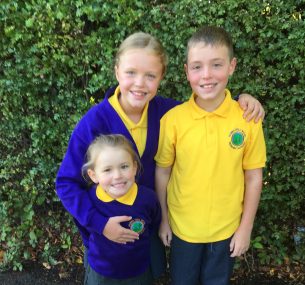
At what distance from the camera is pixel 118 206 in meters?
2.24

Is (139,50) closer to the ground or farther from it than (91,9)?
closer to the ground

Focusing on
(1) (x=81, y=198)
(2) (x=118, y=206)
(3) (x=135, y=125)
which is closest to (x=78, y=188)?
(1) (x=81, y=198)

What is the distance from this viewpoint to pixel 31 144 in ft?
11.6

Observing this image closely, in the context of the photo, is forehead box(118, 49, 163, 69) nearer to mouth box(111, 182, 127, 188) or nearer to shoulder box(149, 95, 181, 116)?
shoulder box(149, 95, 181, 116)

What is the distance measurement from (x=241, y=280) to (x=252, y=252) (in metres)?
0.25

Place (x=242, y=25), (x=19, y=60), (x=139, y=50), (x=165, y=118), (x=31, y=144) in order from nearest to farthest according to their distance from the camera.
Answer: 1. (x=139, y=50)
2. (x=165, y=118)
3. (x=242, y=25)
4. (x=19, y=60)
5. (x=31, y=144)

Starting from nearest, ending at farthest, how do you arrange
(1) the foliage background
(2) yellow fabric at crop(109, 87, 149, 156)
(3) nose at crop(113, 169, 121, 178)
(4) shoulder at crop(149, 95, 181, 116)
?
(3) nose at crop(113, 169, 121, 178)
(2) yellow fabric at crop(109, 87, 149, 156)
(4) shoulder at crop(149, 95, 181, 116)
(1) the foliage background

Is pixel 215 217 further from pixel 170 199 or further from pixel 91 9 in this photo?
pixel 91 9

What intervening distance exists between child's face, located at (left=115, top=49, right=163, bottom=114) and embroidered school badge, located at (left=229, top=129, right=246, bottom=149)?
0.50 meters

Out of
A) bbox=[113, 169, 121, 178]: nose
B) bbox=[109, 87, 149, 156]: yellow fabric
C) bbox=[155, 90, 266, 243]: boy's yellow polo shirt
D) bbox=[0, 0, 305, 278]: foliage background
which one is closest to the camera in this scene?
bbox=[113, 169, 121, 178]: nose

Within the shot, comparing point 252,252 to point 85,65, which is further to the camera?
point 252,252

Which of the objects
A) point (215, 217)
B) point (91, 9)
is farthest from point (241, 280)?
point (91, 9)

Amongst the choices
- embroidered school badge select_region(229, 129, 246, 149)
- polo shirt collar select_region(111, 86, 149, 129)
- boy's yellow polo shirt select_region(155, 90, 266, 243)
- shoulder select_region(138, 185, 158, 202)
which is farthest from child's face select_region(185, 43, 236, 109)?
shoulder select_region(138, 185, 158, 202)

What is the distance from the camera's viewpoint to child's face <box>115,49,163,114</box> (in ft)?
7.37
